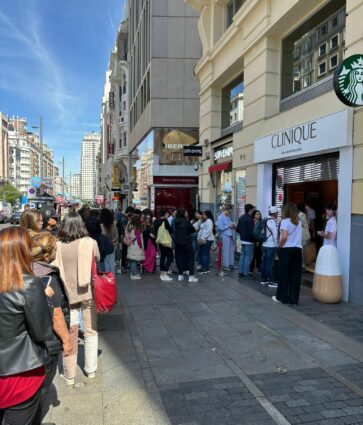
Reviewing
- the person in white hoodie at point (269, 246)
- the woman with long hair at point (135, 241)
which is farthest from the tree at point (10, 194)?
the person in white hoodie at point (269, 246)

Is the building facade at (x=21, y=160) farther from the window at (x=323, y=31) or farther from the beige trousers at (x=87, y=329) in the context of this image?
the beige trousers at (x=87, y=329)

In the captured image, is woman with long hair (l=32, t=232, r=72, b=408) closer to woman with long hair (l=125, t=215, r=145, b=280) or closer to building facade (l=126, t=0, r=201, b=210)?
woman with long hair (l=125, t=215, r=145, b=280)

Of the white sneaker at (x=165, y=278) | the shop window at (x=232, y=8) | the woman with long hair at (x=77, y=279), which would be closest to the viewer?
the woman with long hair at (x=77, y=279)

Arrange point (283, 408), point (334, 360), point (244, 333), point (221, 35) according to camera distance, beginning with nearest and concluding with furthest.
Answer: point (283, 408)
point (334, 360)
point (244, 333)
point (221, 35)

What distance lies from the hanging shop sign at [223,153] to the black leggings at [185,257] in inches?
218

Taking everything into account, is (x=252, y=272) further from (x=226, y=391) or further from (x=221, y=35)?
(x=221, y=35)

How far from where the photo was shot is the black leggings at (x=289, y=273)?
7.10 m

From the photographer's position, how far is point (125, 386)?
4016mm

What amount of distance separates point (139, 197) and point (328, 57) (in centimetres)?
2511

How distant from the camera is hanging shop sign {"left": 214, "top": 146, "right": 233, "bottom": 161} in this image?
1398 centimetres

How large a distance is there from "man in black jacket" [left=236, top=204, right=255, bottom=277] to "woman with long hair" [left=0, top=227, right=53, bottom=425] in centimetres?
769

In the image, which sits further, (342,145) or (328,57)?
(328,57)

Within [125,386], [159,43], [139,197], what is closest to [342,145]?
[125,386]

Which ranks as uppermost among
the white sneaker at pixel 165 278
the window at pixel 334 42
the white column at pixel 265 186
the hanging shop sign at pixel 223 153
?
the window at pixel 334 42
